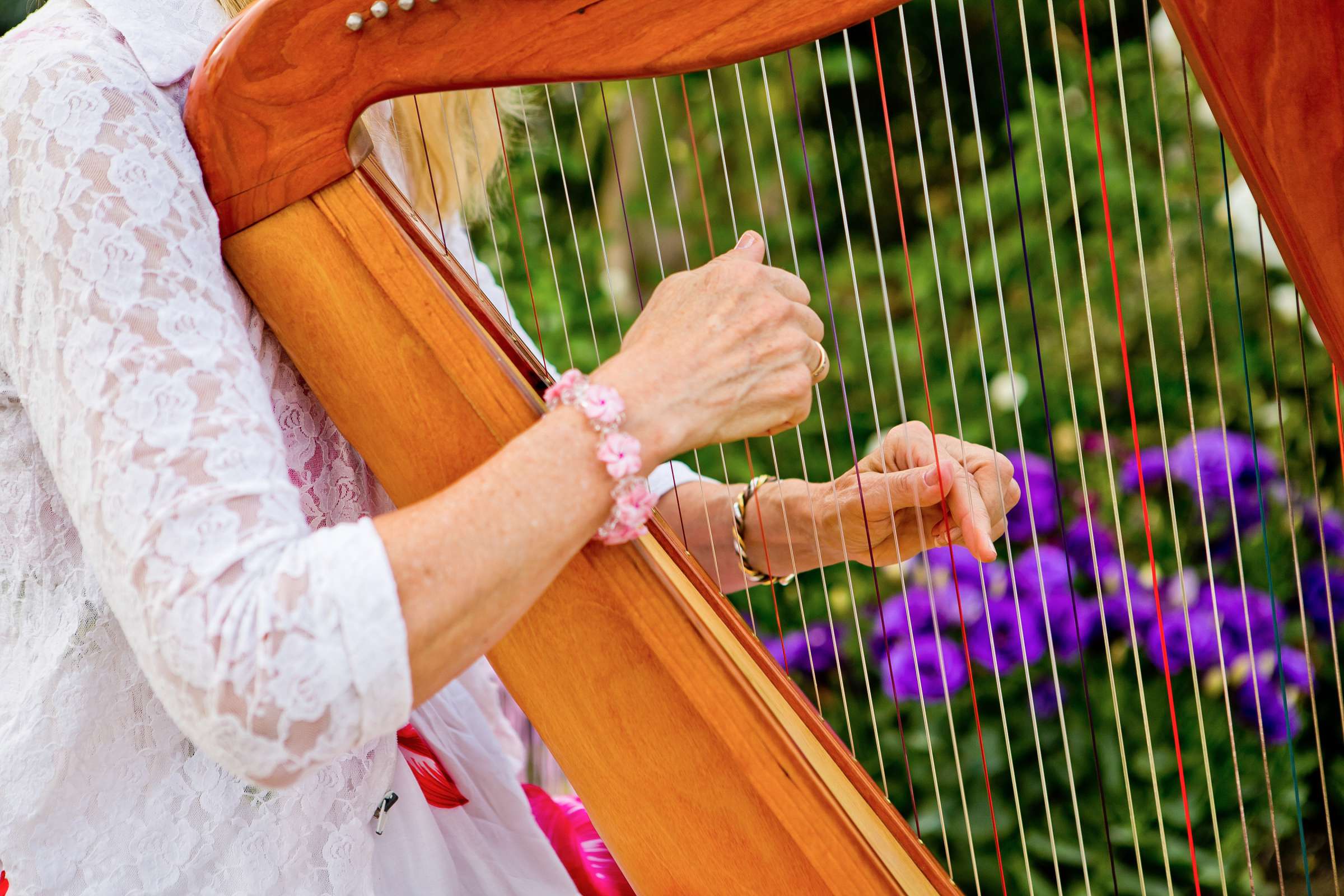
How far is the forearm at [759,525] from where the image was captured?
115 cm

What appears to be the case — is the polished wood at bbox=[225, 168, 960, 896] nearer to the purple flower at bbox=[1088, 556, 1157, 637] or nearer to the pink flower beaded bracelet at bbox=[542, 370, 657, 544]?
the pink flower beaded bracelet at bbox=[542, 370, 657, 544]

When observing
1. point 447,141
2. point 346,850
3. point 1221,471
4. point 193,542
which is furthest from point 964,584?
point 193,542

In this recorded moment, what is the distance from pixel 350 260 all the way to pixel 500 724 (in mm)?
579

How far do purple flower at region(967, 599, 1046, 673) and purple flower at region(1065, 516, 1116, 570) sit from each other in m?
0.11

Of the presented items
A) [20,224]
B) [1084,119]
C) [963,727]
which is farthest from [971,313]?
[20,224]

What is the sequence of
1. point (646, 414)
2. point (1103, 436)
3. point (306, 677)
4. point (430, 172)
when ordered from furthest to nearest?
point (1103, 436) → point (430, 172) → point (646, 414) → point (306, 677)

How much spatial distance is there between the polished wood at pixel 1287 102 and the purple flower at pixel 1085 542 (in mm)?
1073

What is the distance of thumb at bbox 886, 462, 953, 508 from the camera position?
3.35 ft

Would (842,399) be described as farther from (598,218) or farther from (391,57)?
(391,57)

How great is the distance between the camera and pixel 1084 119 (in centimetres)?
204

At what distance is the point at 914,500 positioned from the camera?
1038mm

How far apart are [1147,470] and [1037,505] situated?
0.20 meters

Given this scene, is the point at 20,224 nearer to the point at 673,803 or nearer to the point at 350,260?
the point at 350,260

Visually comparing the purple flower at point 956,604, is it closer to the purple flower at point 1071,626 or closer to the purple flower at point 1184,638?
the purple flower at point 1071,626
